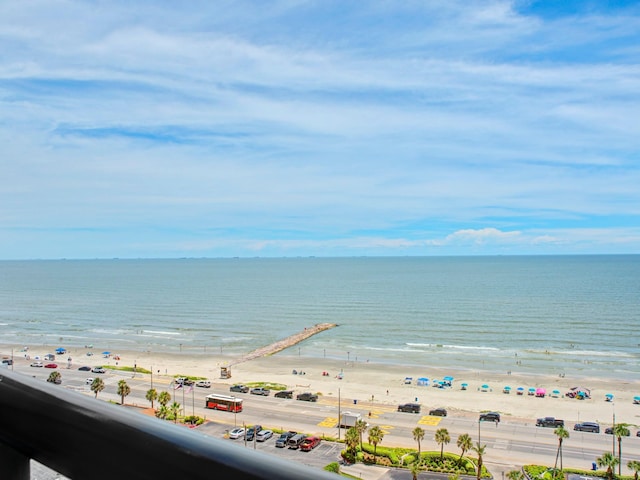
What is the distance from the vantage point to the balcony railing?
63cm

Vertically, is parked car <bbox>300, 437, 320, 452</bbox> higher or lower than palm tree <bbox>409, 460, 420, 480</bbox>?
lower

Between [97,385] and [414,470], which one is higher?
[97,385]

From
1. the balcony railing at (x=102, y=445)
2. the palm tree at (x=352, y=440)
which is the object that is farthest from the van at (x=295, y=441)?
the balcony railing at (x=102, y=445)

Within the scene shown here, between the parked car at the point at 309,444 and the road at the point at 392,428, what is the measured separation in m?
0.30

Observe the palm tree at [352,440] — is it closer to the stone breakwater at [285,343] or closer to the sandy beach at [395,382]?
the sandy beach at [395,382]

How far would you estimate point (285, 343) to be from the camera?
56.0 metres

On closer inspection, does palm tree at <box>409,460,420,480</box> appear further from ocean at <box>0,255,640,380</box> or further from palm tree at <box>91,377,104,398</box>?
ocean at <box>0,255,640,380</box>

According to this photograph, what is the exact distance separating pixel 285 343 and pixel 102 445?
185 ft

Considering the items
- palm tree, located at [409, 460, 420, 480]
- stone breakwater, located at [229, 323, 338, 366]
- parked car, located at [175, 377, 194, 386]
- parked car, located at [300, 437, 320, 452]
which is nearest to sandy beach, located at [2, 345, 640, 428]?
stone breakwater, located at [229, 323, 338, 366]

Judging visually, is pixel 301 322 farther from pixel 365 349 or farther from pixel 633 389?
pixel 633 389

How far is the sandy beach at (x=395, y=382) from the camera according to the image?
33344mm

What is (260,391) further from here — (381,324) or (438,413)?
(381,324)

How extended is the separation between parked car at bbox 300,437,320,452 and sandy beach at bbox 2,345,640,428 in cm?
895

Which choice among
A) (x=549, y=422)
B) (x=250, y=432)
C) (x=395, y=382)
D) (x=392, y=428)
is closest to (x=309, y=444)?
(x=250, y=432)
